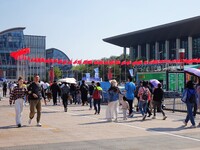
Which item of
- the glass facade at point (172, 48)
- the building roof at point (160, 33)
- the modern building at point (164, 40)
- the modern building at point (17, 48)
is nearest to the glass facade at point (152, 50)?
the modern building at point (164, 40)

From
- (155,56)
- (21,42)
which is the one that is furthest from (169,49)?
(21,42)

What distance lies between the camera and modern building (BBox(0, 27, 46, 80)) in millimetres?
123312

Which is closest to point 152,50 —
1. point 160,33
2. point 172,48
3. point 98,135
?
point 172,48

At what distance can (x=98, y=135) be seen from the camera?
1098 cm

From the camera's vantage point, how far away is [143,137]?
10.7 m

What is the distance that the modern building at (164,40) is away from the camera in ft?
253

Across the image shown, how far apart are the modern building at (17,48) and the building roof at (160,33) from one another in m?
33.8

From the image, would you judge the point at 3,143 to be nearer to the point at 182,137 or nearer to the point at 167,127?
the point at 182,137

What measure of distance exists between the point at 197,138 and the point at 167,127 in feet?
8.03

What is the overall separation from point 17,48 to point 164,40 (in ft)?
185

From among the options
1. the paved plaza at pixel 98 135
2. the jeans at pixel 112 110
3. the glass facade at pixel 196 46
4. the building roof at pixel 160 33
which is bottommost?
the paved plaza at pixel 98 135

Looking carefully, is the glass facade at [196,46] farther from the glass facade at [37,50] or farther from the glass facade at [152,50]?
the glass facade at [37,50]

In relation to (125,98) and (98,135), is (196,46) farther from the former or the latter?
(98,135)

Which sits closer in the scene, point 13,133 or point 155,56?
point 13,133
